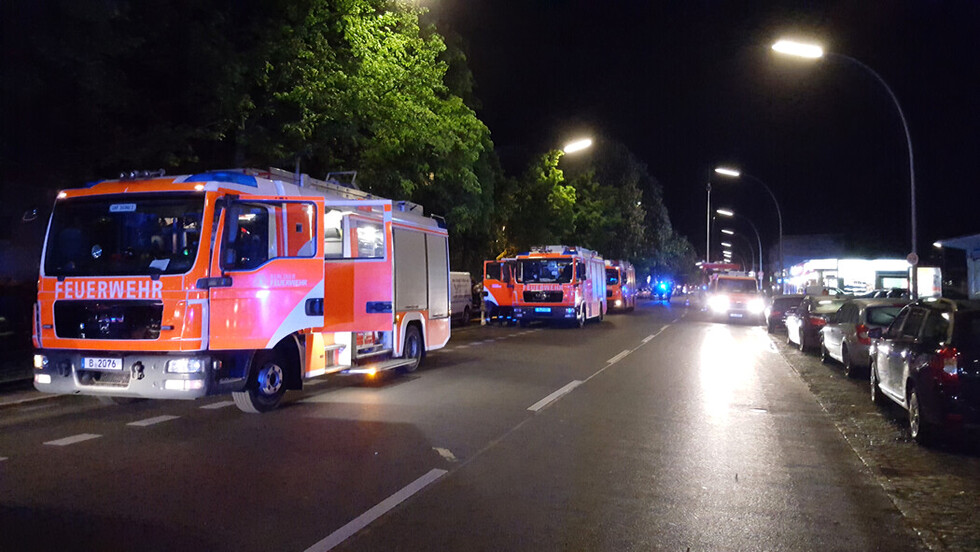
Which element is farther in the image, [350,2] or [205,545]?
[350,2]

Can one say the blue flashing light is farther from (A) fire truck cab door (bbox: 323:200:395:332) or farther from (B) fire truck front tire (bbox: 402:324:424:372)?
(B) fire truck front tire (bbox: 402:324:424:372)

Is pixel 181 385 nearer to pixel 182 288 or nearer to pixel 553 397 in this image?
pixel 182 288

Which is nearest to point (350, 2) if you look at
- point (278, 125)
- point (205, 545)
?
point (278, 125)

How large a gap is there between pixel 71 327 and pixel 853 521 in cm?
859

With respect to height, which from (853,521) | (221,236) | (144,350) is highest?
(221,236)

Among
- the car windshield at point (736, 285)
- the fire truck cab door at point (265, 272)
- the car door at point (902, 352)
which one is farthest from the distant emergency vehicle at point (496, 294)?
the car door at point (902, 352)

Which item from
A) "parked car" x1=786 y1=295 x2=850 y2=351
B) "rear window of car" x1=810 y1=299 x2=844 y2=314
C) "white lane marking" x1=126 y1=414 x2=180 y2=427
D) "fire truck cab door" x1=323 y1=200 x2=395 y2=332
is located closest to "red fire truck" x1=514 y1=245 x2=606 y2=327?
"parked car" x1=786 y1=295 x2=850 y2=351

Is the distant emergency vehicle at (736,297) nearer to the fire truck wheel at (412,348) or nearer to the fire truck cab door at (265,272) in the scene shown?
the fire truck wheel at (412,348)

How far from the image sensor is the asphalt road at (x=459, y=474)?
5.61 metres

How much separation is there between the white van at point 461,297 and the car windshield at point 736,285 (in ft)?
43.3

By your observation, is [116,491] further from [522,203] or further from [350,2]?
[522,203]

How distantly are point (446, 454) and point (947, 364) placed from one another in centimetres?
536

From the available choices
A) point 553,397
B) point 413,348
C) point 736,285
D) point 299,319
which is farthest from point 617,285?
point 299,319

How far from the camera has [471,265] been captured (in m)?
43.2
